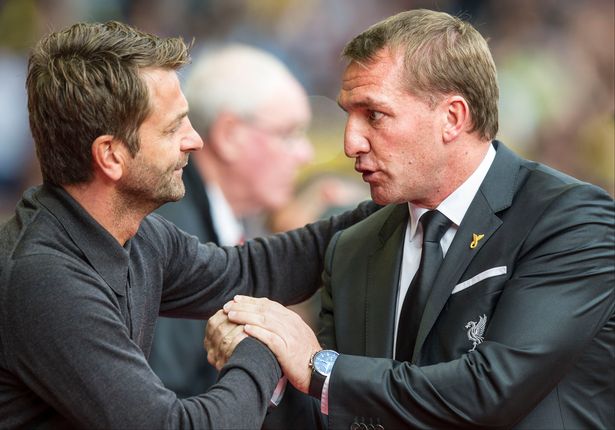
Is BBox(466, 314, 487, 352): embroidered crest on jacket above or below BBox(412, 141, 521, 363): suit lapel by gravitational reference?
below

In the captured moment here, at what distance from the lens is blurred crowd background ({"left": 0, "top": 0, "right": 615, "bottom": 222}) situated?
5109 millimetres

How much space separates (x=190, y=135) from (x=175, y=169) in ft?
0.32

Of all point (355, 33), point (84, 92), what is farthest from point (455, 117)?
point (355, 33)

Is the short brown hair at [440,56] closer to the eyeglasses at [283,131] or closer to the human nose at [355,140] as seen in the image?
the human nose at [355,140]

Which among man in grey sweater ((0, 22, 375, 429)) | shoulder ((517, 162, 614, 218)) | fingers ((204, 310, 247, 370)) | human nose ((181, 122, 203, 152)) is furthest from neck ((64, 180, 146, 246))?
shoulder ((517, 162, 614, 218))

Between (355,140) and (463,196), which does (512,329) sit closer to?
(463,196)

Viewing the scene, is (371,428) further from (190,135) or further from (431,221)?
(190,135)

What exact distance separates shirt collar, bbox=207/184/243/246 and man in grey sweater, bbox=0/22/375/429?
81.4 inches

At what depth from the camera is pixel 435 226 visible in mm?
2754

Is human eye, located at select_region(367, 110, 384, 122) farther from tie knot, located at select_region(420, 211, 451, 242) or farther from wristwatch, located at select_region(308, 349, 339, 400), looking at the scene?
wristwatch, located at select_region(308, 349, 339, 400)

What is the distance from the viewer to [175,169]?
2654 mm

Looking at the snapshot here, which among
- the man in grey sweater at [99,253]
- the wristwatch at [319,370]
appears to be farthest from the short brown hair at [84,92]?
the wristwatch at [319,370]

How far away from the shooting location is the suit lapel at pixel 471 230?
262cm

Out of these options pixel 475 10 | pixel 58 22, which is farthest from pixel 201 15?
pixel 475 10
